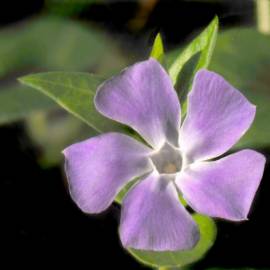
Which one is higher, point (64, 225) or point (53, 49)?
point (53, 49)

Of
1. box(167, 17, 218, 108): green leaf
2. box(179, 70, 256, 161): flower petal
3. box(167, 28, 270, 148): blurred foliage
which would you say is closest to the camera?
box(179, 70, 256, 161): flower petal

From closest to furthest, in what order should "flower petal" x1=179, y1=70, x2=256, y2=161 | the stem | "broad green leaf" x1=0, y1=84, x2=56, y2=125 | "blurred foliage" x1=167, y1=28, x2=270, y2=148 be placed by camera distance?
1. "flower petal" x1=179, y1=70, x2=256, y2=161
2. "blurred foliage" x1=167, y1=28, x2=270, y2=148
3. "broad green leaf" x1=0, y1=84, x2=56, y2=125
4. the stem

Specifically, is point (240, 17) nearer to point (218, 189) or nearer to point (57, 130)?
point (57, 130)

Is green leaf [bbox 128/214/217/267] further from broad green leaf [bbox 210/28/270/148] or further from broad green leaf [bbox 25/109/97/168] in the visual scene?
broad green leaf [bbox 25/109/97/168]

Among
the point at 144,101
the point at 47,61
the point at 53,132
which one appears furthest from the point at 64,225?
the point at 144,101

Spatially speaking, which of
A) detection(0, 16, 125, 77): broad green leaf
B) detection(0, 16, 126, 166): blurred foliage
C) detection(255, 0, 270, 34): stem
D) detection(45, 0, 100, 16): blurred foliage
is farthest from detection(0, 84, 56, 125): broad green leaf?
detection(255, 0, 270, 34): stem

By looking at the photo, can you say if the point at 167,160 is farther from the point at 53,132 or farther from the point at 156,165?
the point at 53,132

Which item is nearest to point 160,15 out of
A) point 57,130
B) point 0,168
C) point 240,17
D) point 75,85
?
point 240,17
